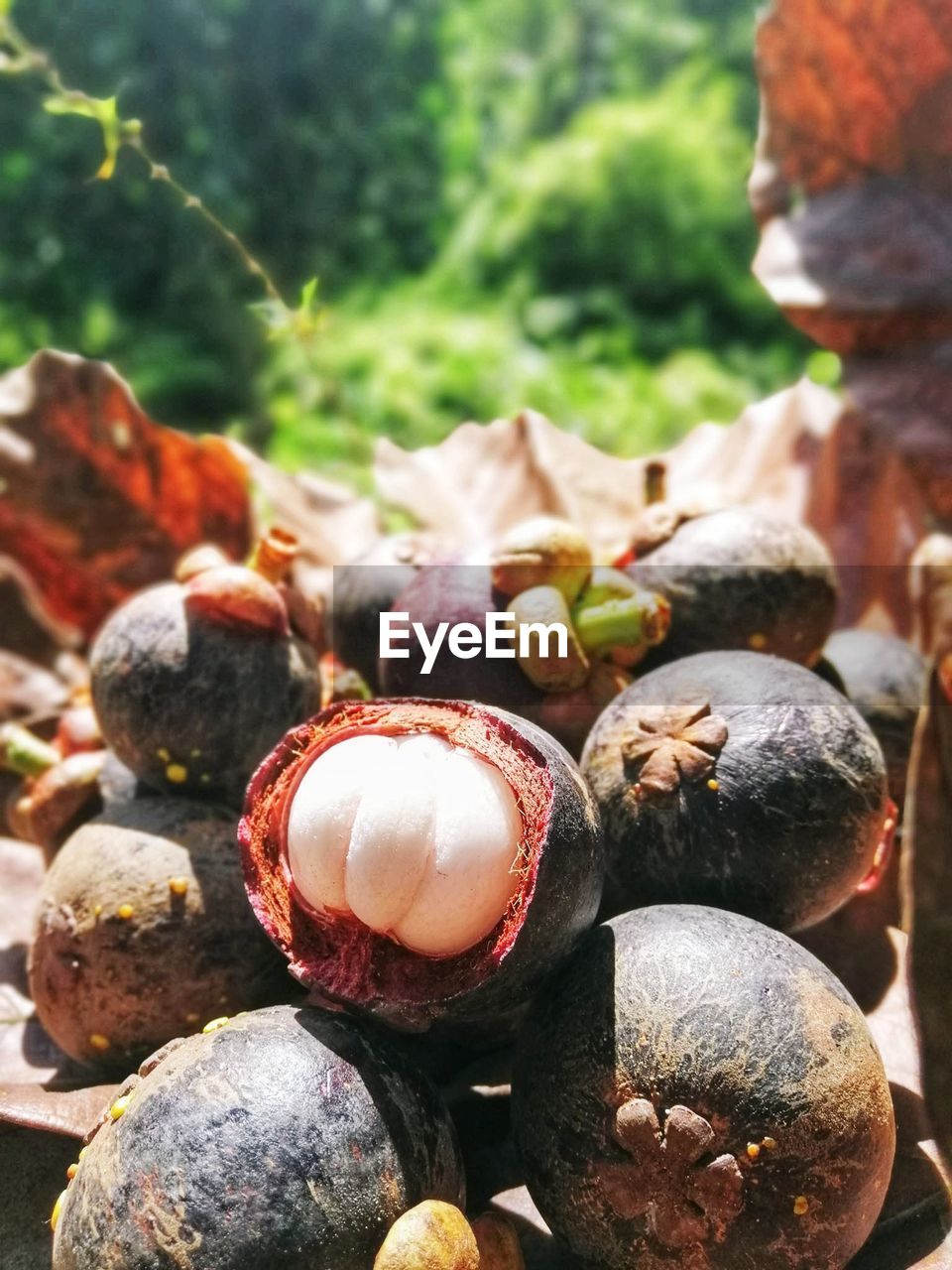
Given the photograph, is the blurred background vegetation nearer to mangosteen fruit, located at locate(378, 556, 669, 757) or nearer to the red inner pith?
mangosteen fruit, located at locate(378, 556, 669, 757)

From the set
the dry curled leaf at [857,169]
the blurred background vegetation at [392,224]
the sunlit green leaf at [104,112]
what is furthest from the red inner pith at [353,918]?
the blurred background vegetation at [392,224]

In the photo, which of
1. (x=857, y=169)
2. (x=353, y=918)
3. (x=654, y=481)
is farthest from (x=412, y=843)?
(x=857, y=169)

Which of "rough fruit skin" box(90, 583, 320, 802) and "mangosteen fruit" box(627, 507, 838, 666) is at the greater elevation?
"mangosteen fruit" box(627, 507, 838, 666)

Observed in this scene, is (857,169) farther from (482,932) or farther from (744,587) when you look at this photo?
(482,932)

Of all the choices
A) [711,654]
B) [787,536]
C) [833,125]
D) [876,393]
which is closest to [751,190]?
[833,125]

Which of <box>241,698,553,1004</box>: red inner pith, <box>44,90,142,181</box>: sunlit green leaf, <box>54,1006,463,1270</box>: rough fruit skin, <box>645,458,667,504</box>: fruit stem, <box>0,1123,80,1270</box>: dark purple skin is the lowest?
<box>0,1123,80,1270</box>: dark purple skin

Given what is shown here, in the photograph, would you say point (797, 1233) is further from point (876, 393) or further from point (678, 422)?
point (678, 422)

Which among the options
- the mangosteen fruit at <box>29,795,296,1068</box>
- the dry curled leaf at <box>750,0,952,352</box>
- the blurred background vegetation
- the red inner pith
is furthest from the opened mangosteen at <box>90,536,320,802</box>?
the blurred background vegetation
